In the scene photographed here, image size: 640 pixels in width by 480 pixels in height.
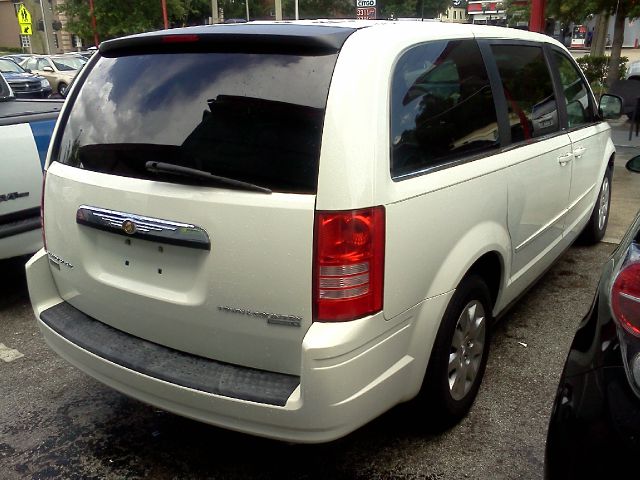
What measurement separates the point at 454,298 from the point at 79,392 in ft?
6.75

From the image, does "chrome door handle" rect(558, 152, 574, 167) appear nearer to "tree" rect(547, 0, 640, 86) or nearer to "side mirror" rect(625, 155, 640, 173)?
"side mirror" rect(625, 155, 640, 173)

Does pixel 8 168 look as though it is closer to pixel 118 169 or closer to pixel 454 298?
pixel 118 169

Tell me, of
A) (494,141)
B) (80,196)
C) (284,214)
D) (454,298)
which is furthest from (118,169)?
(494,141)

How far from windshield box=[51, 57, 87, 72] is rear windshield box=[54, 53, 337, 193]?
2410cm

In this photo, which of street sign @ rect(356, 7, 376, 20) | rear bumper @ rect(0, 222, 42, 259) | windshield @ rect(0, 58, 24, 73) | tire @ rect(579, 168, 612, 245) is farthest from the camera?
windshield @ rect(0, 58, 24, 73)

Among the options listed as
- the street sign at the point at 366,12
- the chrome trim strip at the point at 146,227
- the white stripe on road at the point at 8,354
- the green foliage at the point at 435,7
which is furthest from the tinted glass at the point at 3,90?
the green foliage at the point at 435,7

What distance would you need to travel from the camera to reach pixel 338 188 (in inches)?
80.9

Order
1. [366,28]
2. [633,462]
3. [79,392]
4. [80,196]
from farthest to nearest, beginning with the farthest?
[79,392], [80,196], [366,28], [633,462]

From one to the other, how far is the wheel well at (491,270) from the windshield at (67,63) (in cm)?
2448

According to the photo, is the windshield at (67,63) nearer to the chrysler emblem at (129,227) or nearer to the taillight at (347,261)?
the chrysler emblem at (129,227)

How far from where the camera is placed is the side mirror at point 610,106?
465cm

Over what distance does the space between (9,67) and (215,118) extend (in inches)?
888

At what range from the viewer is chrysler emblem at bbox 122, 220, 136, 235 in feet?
7.72

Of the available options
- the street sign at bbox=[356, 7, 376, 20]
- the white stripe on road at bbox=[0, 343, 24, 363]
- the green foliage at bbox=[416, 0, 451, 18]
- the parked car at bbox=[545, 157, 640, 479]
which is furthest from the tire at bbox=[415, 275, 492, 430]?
the green foliage at bbox=[416, 0, 451, 18]
